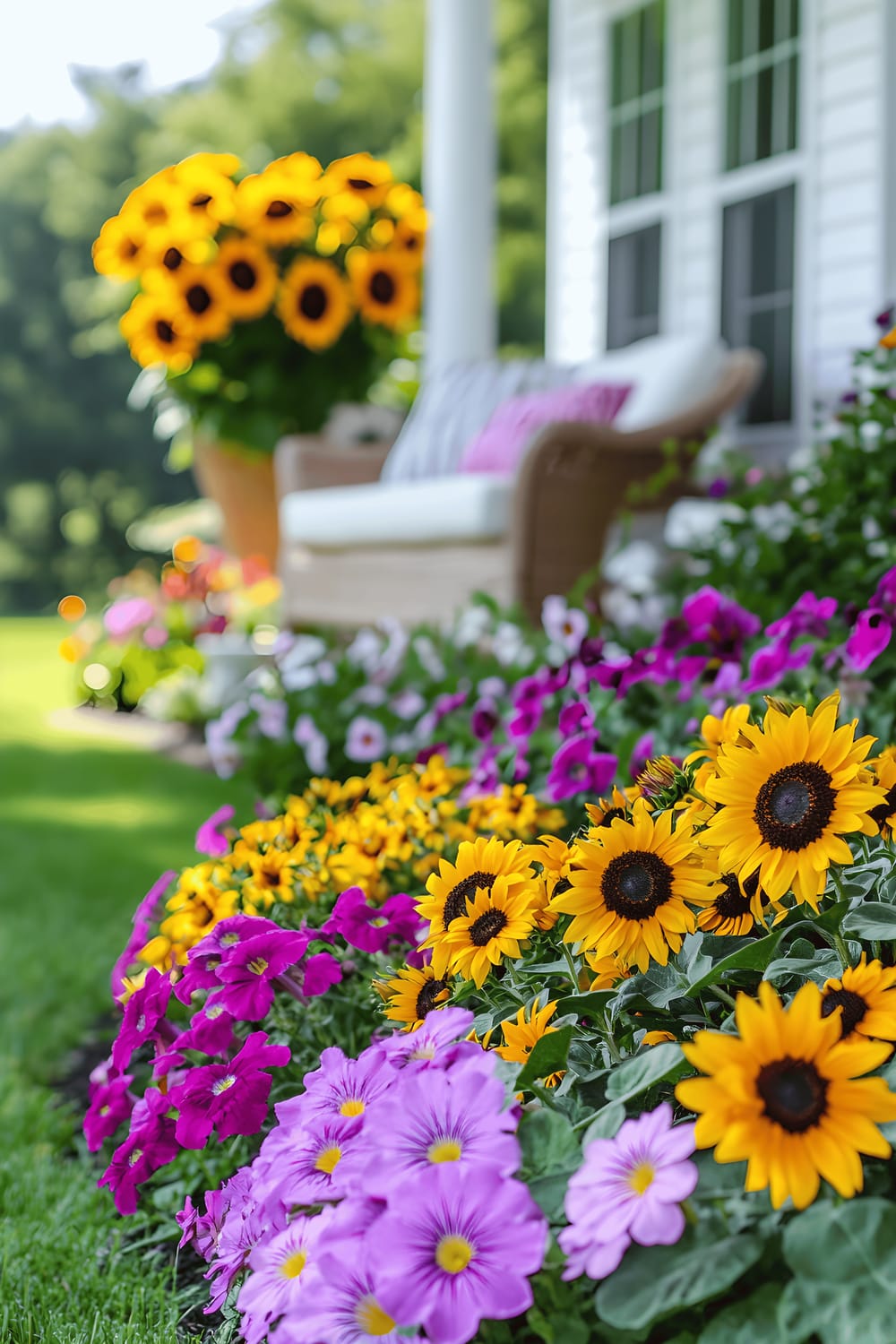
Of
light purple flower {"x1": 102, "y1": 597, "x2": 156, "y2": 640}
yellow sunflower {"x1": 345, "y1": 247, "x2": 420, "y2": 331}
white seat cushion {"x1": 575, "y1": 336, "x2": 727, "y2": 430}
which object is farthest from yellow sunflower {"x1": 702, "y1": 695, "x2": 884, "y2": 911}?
light purple flower {"x1": 102, "y1": 597, "x2": 156, "y2": 640}

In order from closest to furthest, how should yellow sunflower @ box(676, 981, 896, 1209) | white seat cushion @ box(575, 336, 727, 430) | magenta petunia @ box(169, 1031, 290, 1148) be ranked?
yellow sunflower @ box(676, 981, 896, 1209), magenta petunia @ box(169, 1031, 290, 1148), white seat cushion @ box(575, 336, 727, 430)

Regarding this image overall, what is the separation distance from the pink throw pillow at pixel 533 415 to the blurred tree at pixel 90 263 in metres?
13.5

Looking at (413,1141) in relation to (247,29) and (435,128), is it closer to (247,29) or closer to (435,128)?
(435,128)

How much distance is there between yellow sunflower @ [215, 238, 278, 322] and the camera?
196 inches

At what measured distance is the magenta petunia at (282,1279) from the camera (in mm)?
691

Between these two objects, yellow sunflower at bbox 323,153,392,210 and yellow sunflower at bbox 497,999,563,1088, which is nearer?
yellow sunflower at bbox 497,999,563,1088

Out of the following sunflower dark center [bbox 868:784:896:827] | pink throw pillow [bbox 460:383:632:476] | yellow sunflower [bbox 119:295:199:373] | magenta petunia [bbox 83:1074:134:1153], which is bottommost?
magenta petunia [bbox 83:1074:134:1153]

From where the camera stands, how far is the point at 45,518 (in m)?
18.8

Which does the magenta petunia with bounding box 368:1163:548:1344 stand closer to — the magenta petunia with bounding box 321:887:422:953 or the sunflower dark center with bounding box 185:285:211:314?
the magenta petunia with bounding box 321:887:422:953

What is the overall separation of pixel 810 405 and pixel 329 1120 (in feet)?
13.0

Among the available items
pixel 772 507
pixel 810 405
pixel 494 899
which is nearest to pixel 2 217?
pixel 810 405

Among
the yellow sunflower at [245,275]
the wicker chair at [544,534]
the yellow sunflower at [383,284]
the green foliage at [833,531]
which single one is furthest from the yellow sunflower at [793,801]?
the yellow sunflower at [383,284]

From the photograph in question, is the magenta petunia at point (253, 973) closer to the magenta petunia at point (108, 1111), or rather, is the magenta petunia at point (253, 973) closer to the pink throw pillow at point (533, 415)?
the magenta petunia at point (108, 1111)

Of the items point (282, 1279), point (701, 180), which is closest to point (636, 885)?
point (282, 1279)
